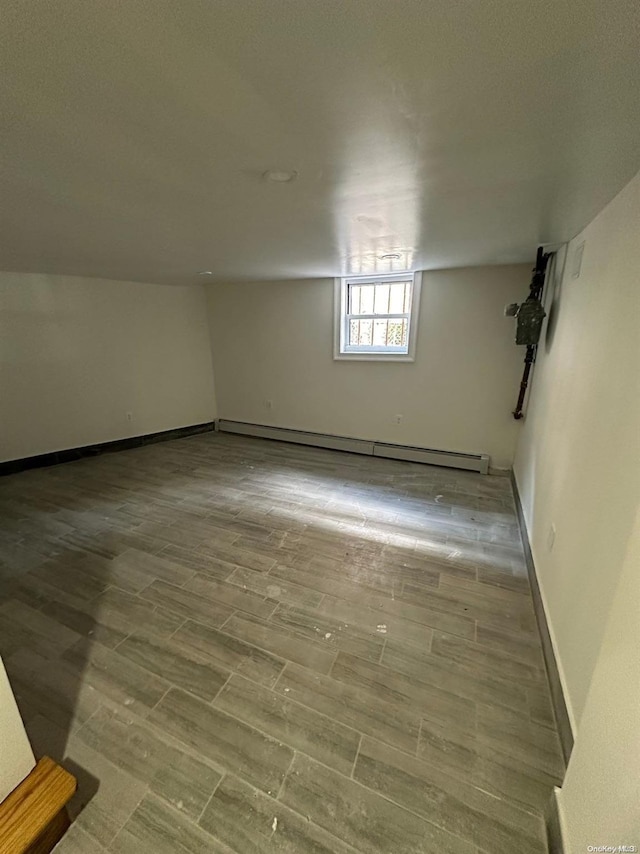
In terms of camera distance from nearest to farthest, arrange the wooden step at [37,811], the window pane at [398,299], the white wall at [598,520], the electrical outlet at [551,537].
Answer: the white wall at [598,520] < the wooden step at [37,811] < the electrical outlet at [551,537] < the window pane at [398,299]

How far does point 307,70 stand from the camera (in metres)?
0.77

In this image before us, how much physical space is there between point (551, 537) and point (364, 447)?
8.49 ft

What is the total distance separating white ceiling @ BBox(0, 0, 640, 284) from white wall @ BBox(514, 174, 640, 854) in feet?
1.40

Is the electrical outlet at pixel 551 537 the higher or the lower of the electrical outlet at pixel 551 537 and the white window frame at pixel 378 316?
the lower

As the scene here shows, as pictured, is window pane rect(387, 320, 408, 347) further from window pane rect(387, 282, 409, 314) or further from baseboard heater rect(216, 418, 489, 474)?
baseboard heater rect(216, 418, 489, 474)

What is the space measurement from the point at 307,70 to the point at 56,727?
2.32 metres

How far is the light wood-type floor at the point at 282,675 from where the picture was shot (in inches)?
40.4

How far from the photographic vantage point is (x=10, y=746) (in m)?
0.91

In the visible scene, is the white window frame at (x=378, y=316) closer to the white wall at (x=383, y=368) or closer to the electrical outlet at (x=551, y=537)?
the white wall at (x=383, y=368)

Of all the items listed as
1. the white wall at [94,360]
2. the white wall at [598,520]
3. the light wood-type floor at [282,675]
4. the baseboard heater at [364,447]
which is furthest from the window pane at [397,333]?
the white wall at [94,360]

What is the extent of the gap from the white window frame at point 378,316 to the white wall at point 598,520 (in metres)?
1.59

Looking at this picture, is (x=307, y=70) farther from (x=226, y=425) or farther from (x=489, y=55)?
(x=226, y=425)

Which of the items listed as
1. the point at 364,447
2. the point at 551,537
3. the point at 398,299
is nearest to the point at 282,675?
the point at 551,537

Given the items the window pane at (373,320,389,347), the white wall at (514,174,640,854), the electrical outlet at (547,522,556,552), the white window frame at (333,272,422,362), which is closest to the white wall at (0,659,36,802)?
the white wall at (514,174,640,854)
